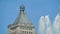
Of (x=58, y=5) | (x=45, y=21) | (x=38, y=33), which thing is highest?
(x=58, y=5)

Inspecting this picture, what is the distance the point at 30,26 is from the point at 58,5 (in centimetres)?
104

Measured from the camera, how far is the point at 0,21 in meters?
5.20

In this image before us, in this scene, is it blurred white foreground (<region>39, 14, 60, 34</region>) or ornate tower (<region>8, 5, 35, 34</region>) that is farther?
blurred white foreground (<region>39, 14, 60, 34</region>)

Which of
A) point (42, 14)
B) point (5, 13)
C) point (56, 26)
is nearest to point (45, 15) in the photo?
point (42, 14)

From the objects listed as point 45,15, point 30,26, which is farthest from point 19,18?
point 45,15

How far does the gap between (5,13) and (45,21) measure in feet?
3.89

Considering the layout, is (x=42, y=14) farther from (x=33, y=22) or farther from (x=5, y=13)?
(x=5, y=13)

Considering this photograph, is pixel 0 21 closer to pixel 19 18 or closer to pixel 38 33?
pixel 19 18

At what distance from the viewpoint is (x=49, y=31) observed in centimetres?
523

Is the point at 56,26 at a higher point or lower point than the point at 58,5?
lower

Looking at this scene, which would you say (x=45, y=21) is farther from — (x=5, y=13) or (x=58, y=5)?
(x=5, y=13)

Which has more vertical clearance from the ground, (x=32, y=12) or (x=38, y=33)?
(x=32, y=12)

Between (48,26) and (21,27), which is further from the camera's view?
(48,26)

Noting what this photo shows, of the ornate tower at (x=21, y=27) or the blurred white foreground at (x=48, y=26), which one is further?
the blurred white foreground at (x=48, y=26)
